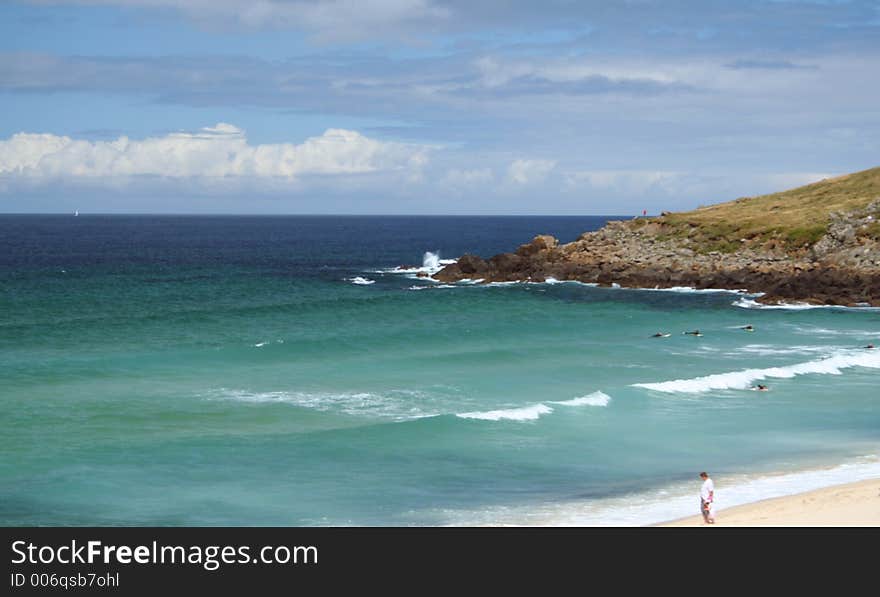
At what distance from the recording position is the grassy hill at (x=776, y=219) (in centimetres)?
7412

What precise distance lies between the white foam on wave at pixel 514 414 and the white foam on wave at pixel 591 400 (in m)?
1.28

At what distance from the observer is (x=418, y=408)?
33312 mm

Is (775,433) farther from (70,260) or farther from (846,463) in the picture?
(70,260)

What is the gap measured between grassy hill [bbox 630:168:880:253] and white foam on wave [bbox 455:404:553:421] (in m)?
46.0

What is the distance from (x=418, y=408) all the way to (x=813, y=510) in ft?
49.4

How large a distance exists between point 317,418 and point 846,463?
1613 cm

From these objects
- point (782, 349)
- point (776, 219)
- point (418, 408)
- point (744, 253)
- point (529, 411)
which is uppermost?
point (776, 219)

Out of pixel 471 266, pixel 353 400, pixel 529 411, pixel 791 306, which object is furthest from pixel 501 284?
pixel 529 411

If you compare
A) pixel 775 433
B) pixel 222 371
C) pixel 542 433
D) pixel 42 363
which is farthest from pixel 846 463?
pixel 42 363

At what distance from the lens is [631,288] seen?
71312 mm

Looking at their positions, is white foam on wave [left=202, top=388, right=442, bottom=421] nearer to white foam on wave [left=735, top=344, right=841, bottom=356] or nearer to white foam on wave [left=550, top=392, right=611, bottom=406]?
white foam on wave [left=550, top=392, right=611, bottom=406]

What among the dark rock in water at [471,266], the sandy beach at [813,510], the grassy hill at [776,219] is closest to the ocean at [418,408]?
the sandy beach at [813,510]

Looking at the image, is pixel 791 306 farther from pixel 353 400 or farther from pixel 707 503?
pixel 707 503

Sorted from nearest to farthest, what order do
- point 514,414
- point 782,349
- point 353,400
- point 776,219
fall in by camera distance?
1. point 514,414
2. point 353,400
3. point 782,349
4. point 776,219
